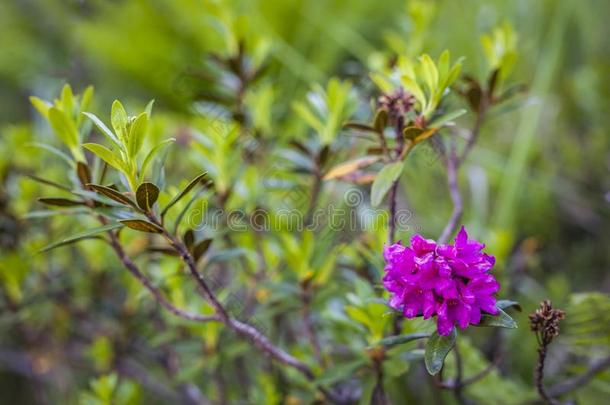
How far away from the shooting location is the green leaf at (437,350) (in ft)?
1.59

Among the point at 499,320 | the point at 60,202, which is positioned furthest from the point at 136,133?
the point at 499,320

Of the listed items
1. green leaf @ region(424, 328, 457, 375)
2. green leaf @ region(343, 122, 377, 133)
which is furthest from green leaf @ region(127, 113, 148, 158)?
green leaf @ region(424, 328, 457, 375)

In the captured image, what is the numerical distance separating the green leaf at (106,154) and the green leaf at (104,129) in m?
0.01

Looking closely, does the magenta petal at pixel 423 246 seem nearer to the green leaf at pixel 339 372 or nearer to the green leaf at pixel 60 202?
the green leaf at pixel 339 372

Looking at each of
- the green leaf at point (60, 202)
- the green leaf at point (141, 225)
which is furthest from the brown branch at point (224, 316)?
the green leaf at point (60, 202)

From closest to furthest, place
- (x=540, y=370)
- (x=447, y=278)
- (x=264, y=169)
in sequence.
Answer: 1. (x=447, y=278)
2. (x=540, y=370)
3. (x=264, y=169)

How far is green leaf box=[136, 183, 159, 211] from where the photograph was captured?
1.73ft

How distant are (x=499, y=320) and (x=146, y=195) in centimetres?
33

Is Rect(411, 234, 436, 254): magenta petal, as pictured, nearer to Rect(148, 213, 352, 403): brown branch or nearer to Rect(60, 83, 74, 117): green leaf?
Rect(148, 213, 352, 403): brown branch

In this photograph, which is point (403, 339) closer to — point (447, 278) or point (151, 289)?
point (447, 278)

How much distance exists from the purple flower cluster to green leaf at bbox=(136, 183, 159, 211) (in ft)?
0.72

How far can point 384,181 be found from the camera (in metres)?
0.58

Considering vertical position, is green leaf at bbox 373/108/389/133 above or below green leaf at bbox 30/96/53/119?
above

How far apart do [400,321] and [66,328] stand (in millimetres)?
756
